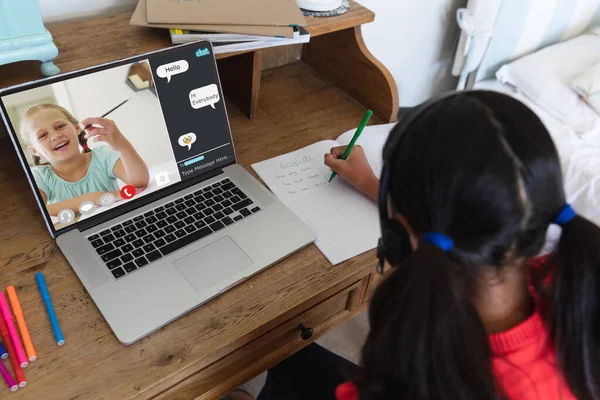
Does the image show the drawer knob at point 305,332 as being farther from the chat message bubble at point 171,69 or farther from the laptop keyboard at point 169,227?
the chat message bubble at point 171,69

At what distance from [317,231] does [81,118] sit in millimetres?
408

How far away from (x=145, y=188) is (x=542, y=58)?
1.46 metres

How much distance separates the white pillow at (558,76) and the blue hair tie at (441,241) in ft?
4.37

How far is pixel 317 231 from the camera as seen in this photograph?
31.9 inches

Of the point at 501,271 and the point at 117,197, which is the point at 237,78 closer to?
the point at 117,197

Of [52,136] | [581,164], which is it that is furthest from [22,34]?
[581,164]

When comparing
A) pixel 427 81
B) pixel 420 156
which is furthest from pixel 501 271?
pixel 427 81

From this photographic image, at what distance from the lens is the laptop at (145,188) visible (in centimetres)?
69

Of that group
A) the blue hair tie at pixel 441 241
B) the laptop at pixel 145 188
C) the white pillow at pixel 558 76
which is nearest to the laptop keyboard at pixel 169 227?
the laptop at pixel 145 188

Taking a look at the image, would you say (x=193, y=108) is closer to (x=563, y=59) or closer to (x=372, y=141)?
(x=372, y=141)

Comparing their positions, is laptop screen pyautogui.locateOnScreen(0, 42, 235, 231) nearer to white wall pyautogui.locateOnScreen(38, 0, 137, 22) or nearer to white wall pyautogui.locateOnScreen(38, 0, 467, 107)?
white wall pyautogui.locateOnScreen(38, 0, 137, 22)

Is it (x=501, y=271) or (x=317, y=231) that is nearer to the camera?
(x=501, y=271)

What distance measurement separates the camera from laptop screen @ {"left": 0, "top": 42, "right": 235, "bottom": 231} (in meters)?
0.72

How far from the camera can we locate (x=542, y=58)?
1674mm
